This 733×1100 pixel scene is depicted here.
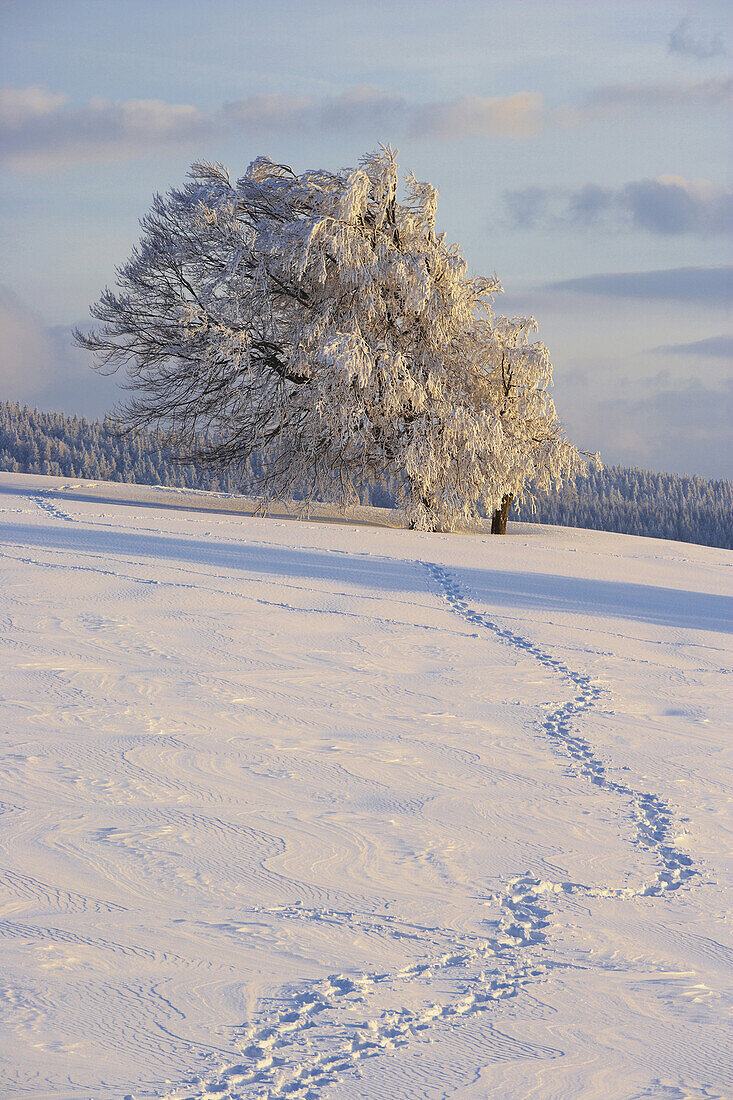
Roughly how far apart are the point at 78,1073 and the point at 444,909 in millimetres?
1648

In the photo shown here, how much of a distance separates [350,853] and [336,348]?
44.2 ft

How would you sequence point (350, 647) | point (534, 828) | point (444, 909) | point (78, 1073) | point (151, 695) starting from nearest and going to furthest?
point (78, 1073), point (444, 909), point (534, 828), point (151, 695), point (350, 647)

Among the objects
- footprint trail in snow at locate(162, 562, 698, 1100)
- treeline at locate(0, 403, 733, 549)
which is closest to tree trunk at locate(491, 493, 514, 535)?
footprint trail in snow at locate(162, 562, 698, 1100)

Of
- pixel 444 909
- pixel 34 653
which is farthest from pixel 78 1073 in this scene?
pixel 34 653

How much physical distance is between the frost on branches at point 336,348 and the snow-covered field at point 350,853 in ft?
30.8

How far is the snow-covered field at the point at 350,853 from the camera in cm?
309

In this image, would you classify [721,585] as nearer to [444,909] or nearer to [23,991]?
[444,909]

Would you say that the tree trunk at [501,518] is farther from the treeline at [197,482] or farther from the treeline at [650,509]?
the treeline at [650,509]

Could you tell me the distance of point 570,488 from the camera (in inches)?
826

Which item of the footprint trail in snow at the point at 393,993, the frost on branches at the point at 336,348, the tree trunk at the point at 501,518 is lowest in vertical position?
the footprint trail in snow at the point at 393,993

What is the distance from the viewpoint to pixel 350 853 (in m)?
4.45

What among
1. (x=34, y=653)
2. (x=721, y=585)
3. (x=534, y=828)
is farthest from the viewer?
(x=721, y=585)

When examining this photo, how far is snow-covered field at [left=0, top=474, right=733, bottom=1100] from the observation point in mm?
3092

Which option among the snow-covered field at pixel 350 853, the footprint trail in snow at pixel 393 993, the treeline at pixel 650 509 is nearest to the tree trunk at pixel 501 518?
the snow-covered field at pixel 350 853
